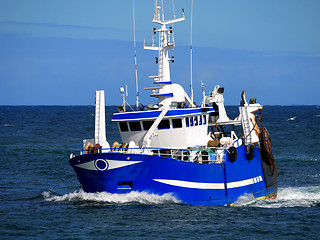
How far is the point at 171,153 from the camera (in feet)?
90.4

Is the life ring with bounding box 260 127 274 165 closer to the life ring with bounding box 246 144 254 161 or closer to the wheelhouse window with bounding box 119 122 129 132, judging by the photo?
the life ring with bounding box 246 144 254 161

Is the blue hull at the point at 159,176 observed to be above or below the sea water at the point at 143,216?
above

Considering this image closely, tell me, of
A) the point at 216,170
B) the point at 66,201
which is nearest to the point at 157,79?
the point at 216,170

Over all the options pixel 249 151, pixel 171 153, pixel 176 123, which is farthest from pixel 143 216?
pixel 249 151

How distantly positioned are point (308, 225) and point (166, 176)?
7096 millimetres

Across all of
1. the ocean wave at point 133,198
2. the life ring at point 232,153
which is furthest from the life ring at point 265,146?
the ocean wave at point 133,198

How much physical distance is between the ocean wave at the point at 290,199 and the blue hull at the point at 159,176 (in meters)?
1.60

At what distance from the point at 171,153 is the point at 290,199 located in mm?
11357

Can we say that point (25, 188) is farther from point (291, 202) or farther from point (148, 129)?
point (291, 202)

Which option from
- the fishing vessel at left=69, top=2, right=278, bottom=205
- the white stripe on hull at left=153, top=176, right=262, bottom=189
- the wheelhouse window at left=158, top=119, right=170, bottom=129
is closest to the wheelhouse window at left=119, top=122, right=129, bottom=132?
the fishing vessel at left=69, top=2, right=278, bottom=205

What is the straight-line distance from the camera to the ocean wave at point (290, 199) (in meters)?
31.5

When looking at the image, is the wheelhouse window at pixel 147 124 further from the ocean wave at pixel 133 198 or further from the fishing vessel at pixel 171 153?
the ocean wave at pixel 133 198

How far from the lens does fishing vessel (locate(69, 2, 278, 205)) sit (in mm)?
26875

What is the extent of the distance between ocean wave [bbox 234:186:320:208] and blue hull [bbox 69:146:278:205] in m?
1.60
